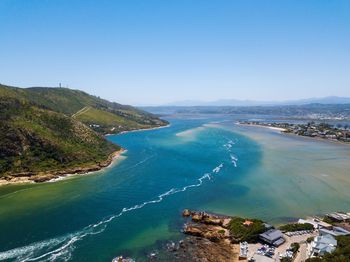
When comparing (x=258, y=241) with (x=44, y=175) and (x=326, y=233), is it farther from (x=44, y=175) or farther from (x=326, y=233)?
(x=44, y=175)

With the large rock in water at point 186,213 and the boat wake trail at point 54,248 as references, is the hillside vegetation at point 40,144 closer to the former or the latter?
the boat wake trail at point 54,248

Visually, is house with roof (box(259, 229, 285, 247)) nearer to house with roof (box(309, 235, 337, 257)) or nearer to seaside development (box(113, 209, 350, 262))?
seaside development (box(113, 209, 350, 262))

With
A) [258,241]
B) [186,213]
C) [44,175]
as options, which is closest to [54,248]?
[186,213]

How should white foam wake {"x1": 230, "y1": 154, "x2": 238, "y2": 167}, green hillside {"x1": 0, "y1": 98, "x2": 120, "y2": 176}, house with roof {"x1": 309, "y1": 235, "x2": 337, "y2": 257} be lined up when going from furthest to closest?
1. white foam wake {"x1": 230, "y1": 154, "x2": 238, "y2": 167}
2. green hillside {"x1": 0, "y1": 98, "x2": 120, "y2": 176}
3. house with roof {"x1": 309, "y1": 235, "x2": 337, "y2": 257}

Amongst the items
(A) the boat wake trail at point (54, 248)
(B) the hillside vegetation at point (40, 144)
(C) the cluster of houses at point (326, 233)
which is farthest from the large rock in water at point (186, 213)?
(B) the hillside vegetation at point (40, 144)

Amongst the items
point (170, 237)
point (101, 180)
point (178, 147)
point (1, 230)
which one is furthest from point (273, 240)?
point (178, 147)

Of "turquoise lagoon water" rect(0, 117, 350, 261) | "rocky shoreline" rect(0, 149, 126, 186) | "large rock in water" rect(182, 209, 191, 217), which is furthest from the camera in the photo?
"rocky shoreline" rect(0, 149, 126, 186)

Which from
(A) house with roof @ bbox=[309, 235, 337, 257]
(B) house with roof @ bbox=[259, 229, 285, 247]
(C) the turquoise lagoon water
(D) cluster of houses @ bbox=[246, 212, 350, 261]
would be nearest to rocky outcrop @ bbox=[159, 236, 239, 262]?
(D) cluster of houses @ bbox=[246, 212, 350, 261]
